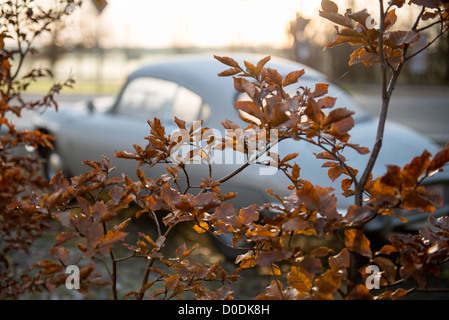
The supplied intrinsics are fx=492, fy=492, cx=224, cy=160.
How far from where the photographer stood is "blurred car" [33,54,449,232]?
3.10m

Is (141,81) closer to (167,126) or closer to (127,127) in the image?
(127,127)

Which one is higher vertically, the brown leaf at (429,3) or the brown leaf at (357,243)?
the brown leaf at (429,3)

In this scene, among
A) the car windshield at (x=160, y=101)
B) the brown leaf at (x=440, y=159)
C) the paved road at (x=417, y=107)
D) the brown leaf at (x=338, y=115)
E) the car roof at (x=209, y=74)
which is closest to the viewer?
the brown leaf at (x=440, y=159)

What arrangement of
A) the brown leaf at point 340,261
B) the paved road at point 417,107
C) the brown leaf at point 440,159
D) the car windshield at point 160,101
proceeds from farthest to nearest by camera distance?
1. the paved road at point 417,107
2. the car windshield at point 160,101
3. the brown leaf at point 340,261
4. the brown leaf at point 440,159

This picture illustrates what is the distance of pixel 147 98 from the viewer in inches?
167

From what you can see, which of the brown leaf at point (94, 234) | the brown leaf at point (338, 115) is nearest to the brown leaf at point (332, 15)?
the brown leaf at point (338, 115)

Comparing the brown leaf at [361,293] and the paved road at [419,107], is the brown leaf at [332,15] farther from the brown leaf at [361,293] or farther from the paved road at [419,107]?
the paved road at [419,107]

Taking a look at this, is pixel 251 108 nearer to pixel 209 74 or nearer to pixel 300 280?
pixel 300 280

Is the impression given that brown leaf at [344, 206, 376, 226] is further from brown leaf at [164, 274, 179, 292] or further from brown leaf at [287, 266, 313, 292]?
brown leaf at [164, 274, 179, 292]

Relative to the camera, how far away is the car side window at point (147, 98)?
4.03 meters

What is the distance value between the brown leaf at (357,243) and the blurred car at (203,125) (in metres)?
1.67

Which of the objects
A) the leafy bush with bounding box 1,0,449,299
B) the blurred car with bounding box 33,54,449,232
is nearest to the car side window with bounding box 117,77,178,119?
the blurred car with bounding box 33,54,449,232

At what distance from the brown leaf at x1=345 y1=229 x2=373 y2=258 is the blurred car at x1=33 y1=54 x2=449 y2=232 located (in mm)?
1667
